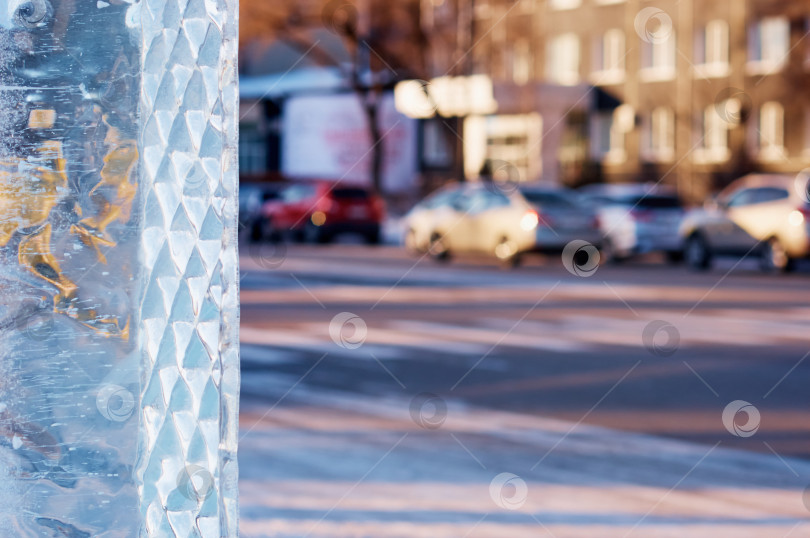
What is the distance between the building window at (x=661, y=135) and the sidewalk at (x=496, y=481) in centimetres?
3594

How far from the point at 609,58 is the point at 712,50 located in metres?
4.49

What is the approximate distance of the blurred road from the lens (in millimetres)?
5309

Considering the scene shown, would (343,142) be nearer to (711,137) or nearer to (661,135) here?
(661,135)

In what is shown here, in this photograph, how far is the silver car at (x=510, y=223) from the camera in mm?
22484

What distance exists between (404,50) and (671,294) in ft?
87.1

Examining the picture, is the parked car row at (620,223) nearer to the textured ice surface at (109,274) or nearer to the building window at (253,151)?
the textured ice surface at (109,274)

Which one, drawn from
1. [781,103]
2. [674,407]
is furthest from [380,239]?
[674,407]

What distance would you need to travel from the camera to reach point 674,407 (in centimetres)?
811

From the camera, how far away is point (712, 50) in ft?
134

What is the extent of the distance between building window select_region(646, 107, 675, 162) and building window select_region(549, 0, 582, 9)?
491 cm

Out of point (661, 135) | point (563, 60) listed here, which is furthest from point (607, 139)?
point (563, 60)

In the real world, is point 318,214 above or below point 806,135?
below

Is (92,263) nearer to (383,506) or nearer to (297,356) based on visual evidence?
(383,506)

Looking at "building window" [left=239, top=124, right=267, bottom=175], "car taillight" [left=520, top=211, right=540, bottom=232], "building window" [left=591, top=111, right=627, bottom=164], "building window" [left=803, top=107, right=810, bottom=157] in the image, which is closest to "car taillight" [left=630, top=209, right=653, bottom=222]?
"car taillight" [left=520, top=211, right=540, bottom=232]
